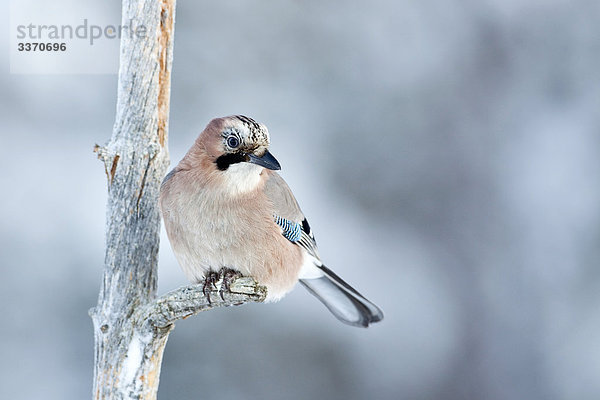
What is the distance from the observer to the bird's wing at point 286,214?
6.64 ft

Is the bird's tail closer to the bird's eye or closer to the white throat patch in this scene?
the white throat patch

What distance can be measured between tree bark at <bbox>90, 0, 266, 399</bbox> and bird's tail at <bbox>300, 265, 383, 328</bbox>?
0.55 meters

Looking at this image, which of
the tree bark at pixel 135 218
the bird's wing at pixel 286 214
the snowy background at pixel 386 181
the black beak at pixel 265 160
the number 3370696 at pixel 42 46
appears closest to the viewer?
the black beak at pixel 265 160

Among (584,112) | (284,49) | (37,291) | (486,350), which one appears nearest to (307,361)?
(486,350)

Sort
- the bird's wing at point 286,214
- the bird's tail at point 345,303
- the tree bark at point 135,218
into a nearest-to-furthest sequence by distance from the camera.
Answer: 1. the tree bark at point 135,218
2. the bird's wing at point 286,214
3. the bird's tail at point 345,303

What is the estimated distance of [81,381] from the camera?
3.07 meters

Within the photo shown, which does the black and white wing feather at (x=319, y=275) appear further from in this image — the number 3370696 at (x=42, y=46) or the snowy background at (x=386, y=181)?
the number 3370696 at (x=42, y=46)

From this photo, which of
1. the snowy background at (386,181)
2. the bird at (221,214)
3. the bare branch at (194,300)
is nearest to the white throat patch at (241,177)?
the bird at (221,214)

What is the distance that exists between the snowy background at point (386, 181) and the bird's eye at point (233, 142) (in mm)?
1470

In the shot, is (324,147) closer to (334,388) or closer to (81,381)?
(334,388)

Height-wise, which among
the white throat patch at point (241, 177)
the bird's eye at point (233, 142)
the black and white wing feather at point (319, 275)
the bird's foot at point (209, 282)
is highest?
the bird's eye at point (233, 142)

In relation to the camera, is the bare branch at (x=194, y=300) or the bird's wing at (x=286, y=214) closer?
the bare branch at (x=194, y=300)

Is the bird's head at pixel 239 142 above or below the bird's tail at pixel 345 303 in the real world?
above

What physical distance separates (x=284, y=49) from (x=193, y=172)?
1.96 meters
